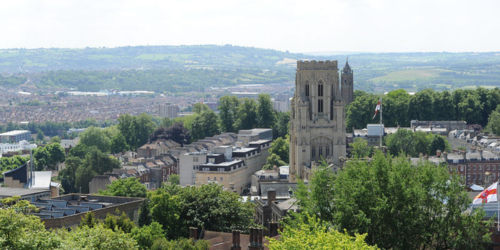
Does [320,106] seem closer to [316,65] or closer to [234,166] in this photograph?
[316,65]

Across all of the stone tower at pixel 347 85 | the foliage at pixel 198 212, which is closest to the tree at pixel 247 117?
the stone tower at pixel 347 85

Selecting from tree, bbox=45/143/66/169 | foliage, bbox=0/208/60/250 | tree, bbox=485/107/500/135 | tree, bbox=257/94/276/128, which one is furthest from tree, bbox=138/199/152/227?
tree, bbox=257/94/276/128

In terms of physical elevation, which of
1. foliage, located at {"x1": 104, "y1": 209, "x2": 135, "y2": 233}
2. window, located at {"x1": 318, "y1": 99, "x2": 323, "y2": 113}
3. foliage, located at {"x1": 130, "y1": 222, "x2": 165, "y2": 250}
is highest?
window, located at {"x1": 318, "y1": 99, "x2": 323, "y2": 113}

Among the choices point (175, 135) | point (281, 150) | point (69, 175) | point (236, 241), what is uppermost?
point (236, 241)

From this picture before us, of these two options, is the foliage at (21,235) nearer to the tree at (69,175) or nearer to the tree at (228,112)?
the tree at (69,175)

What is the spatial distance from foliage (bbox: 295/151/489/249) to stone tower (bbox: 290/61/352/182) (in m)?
45.4

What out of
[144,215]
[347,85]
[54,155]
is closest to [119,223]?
[144,215]

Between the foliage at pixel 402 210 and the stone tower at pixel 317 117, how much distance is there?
4536 cm

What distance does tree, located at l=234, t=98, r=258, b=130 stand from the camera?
153875mm

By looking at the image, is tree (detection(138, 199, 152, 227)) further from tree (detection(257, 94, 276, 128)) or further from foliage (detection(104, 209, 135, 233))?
tree (detection(257, 94, 276, 128))

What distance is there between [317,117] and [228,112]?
208 feet

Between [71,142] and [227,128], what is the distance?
48.3m

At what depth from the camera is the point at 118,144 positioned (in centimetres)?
16038

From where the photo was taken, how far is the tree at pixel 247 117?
15388 cm
